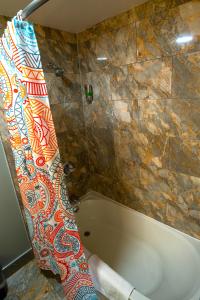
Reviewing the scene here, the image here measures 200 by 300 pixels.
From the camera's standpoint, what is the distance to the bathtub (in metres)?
1.23

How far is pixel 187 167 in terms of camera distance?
124 centimetres

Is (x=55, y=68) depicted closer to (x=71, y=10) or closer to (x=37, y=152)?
(x=71, y=10)

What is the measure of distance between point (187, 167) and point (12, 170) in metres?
1.38

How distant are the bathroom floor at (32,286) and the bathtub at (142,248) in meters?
0.43

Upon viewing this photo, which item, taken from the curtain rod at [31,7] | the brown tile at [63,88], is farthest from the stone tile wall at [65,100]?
the curtain rod at [31,7]

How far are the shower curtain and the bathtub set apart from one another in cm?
52

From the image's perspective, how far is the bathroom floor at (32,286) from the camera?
133 centimetres

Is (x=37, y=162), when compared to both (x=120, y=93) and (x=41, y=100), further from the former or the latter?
(x=120, y=93)

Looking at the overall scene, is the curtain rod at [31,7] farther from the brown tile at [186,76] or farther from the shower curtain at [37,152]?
the brown tile at [186,76]

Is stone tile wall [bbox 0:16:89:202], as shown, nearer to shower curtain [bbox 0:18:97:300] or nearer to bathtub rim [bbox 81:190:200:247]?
bathtub rim [bbox 81:190:200:247]

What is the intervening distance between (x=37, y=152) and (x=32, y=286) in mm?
1268

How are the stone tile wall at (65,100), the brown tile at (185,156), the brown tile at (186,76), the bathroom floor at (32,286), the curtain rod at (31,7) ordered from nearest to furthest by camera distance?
the curtain rod at (31,7), the brown tile at (186,76), the brown tile at (185,156), the bathroom floor at (32,286), the stone tile wall at (65,100)

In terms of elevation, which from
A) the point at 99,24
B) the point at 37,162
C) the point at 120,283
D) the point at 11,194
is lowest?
the point at 120,283

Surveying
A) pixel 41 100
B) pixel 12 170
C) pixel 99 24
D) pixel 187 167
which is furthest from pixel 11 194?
pixel 99 24
